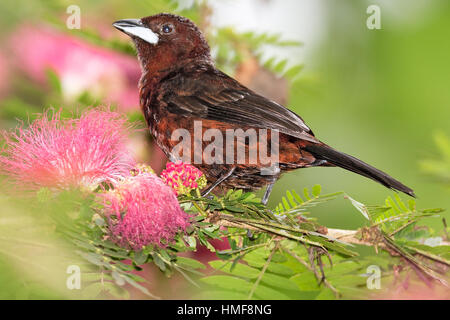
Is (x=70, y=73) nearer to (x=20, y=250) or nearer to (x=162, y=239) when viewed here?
(x=162, y=239)

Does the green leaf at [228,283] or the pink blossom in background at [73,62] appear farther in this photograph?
the pink blossom in background at [73,62]

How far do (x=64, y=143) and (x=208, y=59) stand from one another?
4.33 ft

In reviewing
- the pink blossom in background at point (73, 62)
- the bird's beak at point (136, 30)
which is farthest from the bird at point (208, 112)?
the pink blossom in background at point (73, 62)

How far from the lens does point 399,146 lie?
375 cm

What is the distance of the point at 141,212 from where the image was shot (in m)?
1.70

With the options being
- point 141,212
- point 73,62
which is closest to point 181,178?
point 141,212

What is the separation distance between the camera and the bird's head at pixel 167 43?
2799mm

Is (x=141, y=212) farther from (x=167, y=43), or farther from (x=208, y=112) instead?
(x=167, y=43)

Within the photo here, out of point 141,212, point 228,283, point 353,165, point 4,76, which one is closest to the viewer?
point 141,212

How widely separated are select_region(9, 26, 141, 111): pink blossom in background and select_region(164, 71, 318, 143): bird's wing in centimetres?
43

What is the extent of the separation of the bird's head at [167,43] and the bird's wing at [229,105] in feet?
0.50

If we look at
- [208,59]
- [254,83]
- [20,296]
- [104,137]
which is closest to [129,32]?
[208,59]

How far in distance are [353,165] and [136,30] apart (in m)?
1.22

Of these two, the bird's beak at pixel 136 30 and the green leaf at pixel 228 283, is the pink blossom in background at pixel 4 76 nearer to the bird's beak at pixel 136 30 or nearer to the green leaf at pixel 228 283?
the bird's beak at pixel 136 30
